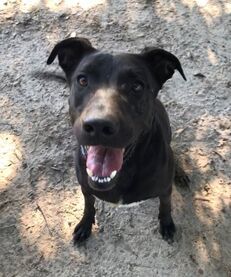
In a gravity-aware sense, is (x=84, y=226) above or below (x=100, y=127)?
below

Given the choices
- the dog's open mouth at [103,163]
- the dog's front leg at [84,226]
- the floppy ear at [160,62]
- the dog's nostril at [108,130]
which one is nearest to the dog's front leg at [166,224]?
the dog's front leg at [84,226]

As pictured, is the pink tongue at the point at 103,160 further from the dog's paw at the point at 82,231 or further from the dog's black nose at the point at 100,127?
the dog's paw at the point at 82,231

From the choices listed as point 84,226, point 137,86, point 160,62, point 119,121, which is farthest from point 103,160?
point 84,226

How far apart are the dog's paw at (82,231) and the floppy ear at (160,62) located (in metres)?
1.30

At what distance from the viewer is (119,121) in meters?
2.84

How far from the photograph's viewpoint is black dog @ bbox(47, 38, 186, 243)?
9.41 ft

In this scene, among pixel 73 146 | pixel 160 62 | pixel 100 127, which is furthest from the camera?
pixel 73 146

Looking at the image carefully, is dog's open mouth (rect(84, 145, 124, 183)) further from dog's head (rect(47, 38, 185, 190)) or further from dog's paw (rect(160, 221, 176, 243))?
dog's paw (rect(160, 221, 176, 243))

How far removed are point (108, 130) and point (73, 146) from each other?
175cm

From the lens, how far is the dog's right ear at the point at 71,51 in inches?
131

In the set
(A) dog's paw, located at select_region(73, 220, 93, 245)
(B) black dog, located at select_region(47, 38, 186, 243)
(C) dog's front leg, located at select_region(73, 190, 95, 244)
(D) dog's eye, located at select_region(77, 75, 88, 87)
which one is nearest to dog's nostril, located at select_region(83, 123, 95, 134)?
(B) black dog, located at select_region(47, 38, 186, 243)

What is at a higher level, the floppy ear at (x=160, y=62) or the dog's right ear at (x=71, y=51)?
the dog's right ear at (x=71, y=51)

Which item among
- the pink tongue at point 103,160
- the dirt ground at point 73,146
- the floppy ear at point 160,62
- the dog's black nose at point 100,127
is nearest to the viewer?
the dog's black nose at point 100,127

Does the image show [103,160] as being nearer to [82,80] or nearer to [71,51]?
[82,80]
